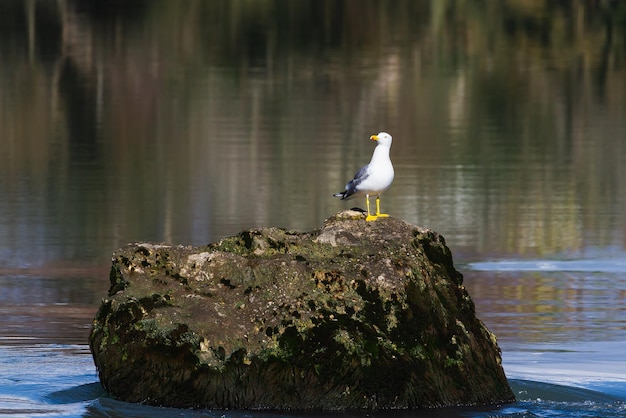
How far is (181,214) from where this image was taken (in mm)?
29062

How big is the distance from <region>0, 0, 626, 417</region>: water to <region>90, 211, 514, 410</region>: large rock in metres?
0.31

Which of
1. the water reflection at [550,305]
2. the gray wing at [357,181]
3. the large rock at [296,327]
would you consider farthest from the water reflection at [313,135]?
the large rock at [296,327]

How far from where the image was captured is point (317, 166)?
37.2 metres

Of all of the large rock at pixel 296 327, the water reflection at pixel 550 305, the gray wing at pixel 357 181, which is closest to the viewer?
the large rock at pixel 296 327

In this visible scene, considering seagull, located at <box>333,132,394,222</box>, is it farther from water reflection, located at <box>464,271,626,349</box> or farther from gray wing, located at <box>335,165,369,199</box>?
water reflection, located at <box>464,271,626,349</box>

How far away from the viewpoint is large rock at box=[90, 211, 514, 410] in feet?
46.1

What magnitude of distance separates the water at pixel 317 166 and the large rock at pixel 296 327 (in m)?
0.31

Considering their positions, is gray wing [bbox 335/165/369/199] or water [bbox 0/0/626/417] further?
water [bbox 0/0/626/417]

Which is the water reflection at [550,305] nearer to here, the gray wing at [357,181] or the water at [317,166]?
the water at [317,166]

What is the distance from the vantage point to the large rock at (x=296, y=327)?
14.1 m

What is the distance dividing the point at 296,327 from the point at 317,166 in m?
23.1

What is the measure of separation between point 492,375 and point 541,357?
7.20ft

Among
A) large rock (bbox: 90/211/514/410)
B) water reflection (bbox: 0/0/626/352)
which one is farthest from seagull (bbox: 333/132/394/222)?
water reflection (bbox: 0/0/626/352)

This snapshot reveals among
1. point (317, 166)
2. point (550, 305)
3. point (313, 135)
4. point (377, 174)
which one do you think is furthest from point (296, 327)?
point (313, 135)
